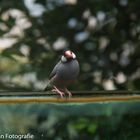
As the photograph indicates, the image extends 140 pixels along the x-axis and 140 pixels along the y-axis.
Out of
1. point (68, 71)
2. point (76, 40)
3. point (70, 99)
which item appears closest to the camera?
point (70, 99)

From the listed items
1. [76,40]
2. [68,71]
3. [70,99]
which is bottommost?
[70,99]

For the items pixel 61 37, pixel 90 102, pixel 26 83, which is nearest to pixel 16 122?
pixel 90 102

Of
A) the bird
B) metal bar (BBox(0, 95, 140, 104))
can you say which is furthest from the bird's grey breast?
metal bar (BBox(0, 95, 140, 104))

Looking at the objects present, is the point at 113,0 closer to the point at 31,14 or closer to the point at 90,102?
the point at 31,14

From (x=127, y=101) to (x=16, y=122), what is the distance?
315mm

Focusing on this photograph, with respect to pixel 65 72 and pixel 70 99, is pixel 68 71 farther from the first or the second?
pixel 70 99

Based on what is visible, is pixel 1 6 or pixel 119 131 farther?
pixel 1 6

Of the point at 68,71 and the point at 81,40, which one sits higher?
the point at 81,40

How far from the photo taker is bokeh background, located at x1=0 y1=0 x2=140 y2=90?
291 centimetres

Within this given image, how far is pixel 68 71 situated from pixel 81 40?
1.02 meters

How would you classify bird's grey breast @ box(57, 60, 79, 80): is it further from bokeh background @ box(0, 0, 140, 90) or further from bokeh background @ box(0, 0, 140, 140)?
bokeh background @ box(0, 0, 140, 90)

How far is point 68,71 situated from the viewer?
81.7 inches

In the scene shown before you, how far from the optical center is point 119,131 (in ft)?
5.62

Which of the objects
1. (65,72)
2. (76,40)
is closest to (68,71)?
(65,72)
